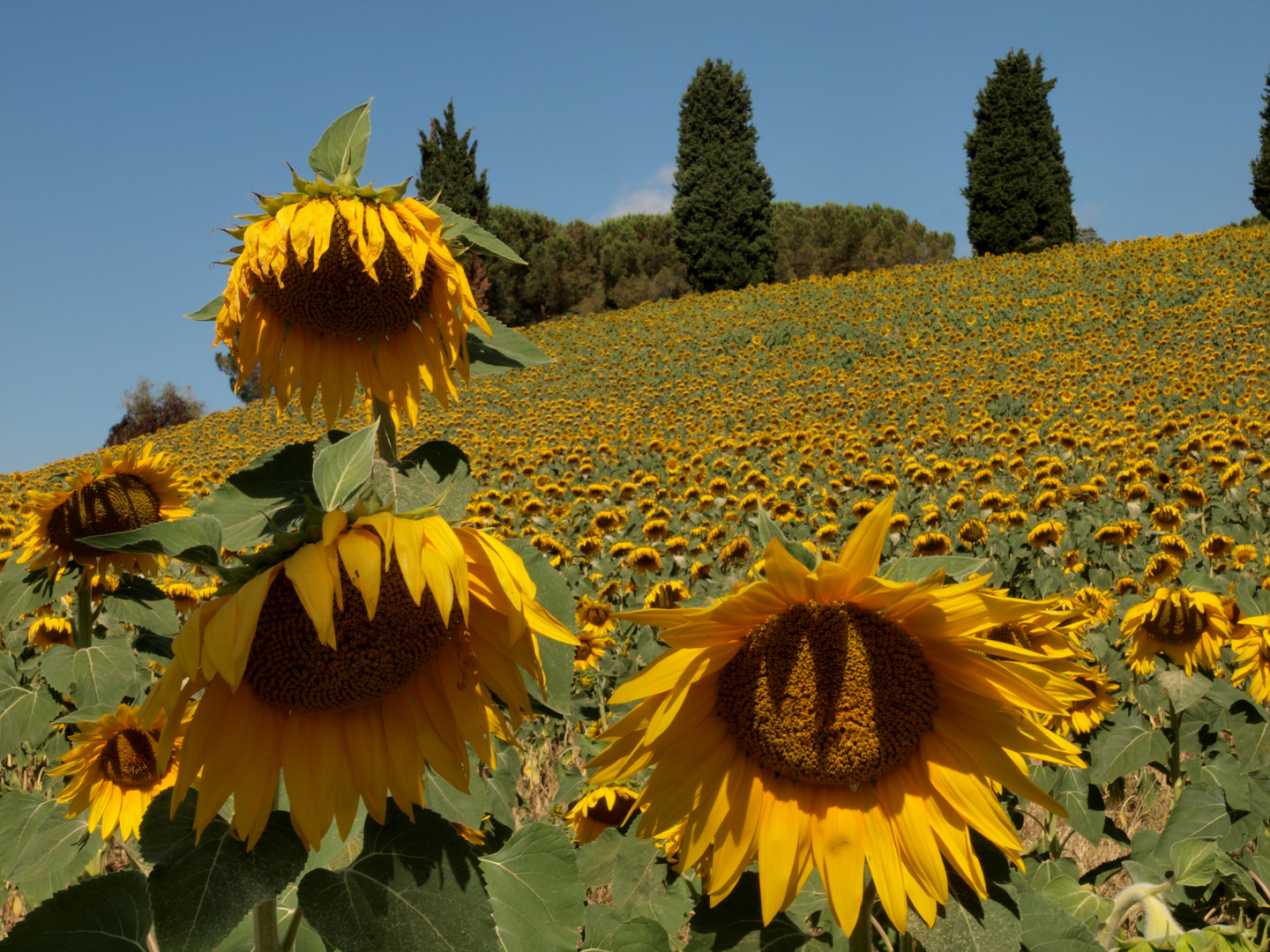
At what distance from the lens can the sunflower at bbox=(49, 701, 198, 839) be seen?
1931 mm

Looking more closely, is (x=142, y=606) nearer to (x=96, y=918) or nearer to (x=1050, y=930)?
(x=96, y=918)

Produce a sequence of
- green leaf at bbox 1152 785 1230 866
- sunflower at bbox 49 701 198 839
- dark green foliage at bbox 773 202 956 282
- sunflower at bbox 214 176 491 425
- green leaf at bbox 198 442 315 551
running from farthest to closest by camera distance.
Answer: dark green foliage at bbox 773 202 956 282, green leaf at bbox 1152 785 1230 866, sunflower at bbox 49 701 198 839, sunflower at bbox 214 176 491 425, green leaf at bbox 198 442 315 551

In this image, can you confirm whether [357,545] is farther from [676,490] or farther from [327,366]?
Result: [676,490]

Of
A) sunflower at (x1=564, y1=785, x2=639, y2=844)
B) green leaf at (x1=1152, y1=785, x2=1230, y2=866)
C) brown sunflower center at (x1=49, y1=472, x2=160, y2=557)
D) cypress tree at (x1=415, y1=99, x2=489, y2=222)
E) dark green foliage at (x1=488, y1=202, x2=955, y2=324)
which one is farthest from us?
dark green foliage at (x1=488, y1=202, x2=955, y2=324)

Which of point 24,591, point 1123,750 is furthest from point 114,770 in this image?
point 1123,750

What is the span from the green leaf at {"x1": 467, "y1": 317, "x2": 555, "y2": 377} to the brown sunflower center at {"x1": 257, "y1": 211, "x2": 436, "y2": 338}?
112 mm

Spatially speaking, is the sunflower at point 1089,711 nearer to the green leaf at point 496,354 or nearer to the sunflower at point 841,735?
the sunflower at point 841,735

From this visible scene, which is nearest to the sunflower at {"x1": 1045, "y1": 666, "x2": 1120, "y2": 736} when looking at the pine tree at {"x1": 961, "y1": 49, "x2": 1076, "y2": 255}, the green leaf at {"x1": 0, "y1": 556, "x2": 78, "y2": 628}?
the green leaf at {"x1": 0, "y1": 556, "x2": 78, "y2": 628}

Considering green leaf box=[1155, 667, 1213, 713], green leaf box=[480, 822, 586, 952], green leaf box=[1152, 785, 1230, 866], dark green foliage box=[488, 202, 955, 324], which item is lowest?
green leaf box=[1152, 785, 1230, 866]

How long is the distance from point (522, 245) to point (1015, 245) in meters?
19.5

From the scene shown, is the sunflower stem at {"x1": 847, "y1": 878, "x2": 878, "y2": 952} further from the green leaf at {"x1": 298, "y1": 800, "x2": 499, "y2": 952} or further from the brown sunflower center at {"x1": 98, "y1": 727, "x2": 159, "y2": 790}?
the brown sunflower center at {"x1": 98, "y1": 727, "x2": 159, "y2": 790}

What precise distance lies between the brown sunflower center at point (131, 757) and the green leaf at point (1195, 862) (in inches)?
84.4

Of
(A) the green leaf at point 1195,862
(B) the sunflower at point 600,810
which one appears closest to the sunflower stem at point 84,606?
(B) the sunflower at point 600,810

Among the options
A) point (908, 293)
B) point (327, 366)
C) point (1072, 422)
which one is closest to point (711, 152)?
point (908, 293)
